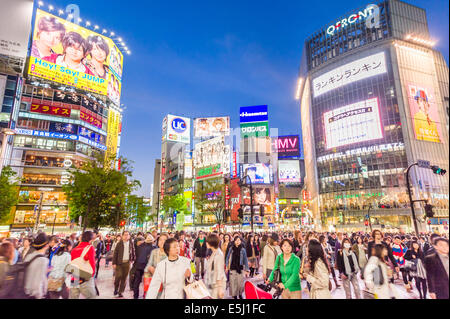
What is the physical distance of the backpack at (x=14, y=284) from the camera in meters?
4.23

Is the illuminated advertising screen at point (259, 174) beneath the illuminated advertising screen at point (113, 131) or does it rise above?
beneath

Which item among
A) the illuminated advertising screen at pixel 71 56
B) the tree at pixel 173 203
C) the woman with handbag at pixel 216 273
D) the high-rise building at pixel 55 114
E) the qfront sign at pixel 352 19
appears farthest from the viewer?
the tree at pixel 173 203

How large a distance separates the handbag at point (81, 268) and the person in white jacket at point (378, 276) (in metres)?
5.68

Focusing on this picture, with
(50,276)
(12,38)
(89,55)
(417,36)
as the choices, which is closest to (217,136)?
(89,55)

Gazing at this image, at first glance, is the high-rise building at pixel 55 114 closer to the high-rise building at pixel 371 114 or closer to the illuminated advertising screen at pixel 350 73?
the illuminated advertising screen at pixel 350 73

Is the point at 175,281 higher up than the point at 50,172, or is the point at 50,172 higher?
the point at 50,172

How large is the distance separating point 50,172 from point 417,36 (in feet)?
290

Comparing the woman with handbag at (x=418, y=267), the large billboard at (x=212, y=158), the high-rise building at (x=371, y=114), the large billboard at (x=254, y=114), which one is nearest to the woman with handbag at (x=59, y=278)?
the woman with handbag at (x=418, y=267)

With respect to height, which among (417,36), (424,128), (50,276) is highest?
(417,36)

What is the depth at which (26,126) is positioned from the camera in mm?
50344

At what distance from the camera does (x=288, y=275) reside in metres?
5.06

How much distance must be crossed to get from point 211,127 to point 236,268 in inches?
2975

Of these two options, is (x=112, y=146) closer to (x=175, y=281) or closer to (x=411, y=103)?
(x=175, y=281)
